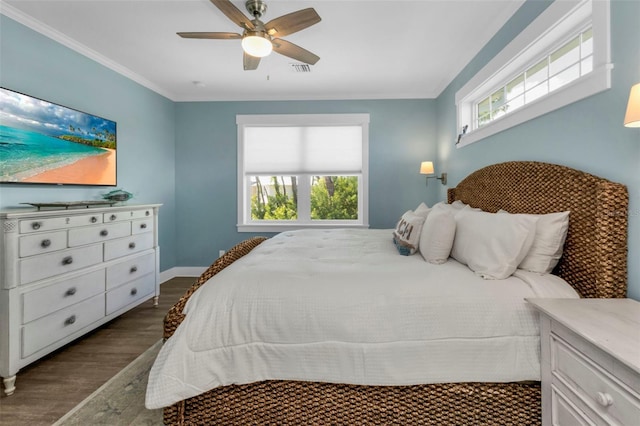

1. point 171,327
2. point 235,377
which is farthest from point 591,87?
point 171,327

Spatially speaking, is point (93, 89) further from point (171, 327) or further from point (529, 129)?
point (529, 129)

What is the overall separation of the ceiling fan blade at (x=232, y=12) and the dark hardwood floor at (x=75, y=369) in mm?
2494

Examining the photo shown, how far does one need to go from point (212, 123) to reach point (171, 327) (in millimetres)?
3425

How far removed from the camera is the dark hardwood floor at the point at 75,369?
1543mm

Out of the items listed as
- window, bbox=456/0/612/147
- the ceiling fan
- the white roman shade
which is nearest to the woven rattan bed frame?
window, bbox=456/0/612/147

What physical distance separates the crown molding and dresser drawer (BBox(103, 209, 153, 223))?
160 cm

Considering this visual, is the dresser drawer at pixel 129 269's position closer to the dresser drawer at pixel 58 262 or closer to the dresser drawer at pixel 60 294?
the dresser drawer at pixel 60 294

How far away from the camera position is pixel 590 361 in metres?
0.92

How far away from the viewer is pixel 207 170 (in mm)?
4051

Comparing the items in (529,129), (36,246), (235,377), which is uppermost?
(529,129)

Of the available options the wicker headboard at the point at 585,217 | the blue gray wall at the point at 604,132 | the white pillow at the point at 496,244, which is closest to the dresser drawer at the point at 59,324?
the white pillow at the point at 496,244

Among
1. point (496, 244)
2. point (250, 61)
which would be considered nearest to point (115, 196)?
point (250, 61)

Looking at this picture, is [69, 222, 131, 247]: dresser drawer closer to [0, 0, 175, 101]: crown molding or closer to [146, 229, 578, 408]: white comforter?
[146, 229, 578, 408]: white comforter

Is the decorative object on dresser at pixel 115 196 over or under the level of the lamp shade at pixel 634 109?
under
